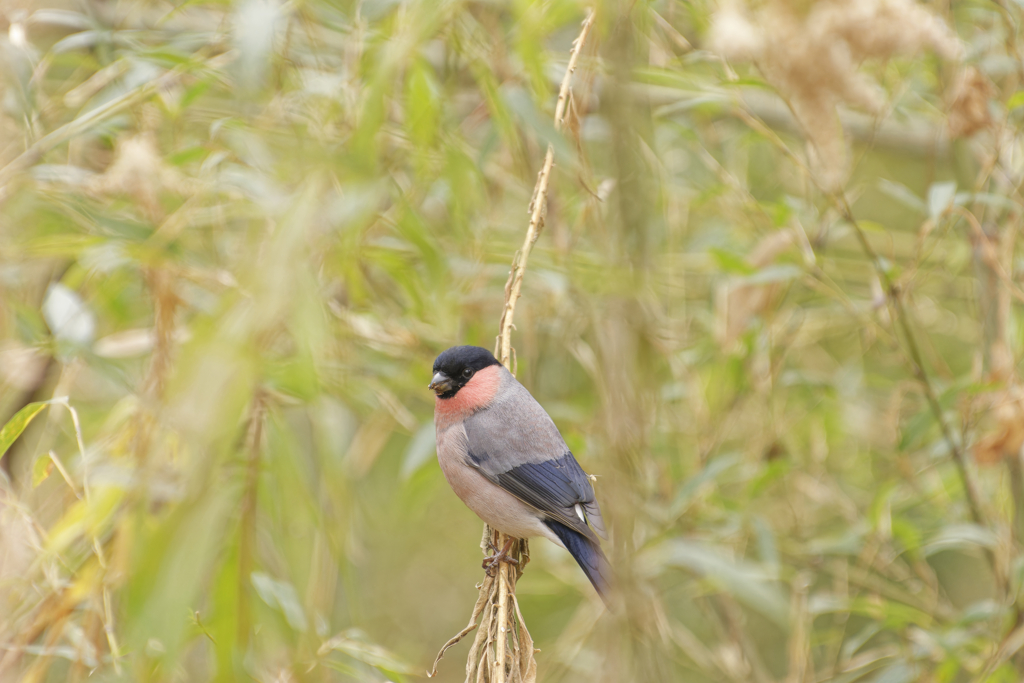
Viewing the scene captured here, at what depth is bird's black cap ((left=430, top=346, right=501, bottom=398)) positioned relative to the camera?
1896 millimetres

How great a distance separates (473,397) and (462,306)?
12.2 inches

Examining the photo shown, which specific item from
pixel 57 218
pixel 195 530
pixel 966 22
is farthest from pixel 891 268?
pixel 57 218

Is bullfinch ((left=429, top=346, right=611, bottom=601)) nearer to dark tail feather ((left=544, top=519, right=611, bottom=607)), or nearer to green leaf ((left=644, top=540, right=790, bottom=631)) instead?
dark tail feather ((left=544, top=519, right=611, bottom=607))

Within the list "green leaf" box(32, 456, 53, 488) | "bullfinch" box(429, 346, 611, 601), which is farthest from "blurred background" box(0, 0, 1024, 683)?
"bullfinch" box(429, 346, 611, 601)

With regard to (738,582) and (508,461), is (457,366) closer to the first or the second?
(508,461)

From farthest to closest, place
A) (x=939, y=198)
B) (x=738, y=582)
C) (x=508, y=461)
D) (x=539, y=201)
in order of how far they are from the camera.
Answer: (x=508, y=461), (x=939, y=198), (x=539, y=201), (x=738, y=582)

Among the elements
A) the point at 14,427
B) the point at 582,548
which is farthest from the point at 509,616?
the point at 14,427

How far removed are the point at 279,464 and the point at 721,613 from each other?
1982 millimetres

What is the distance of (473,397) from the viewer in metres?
1.96

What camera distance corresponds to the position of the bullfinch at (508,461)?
5.80 ft

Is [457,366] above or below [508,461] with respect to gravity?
above

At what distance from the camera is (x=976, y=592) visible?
3779 millimetres

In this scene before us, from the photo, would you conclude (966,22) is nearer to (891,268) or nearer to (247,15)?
(891,268)

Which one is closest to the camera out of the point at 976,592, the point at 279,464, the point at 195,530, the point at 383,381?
the point at 195,530
